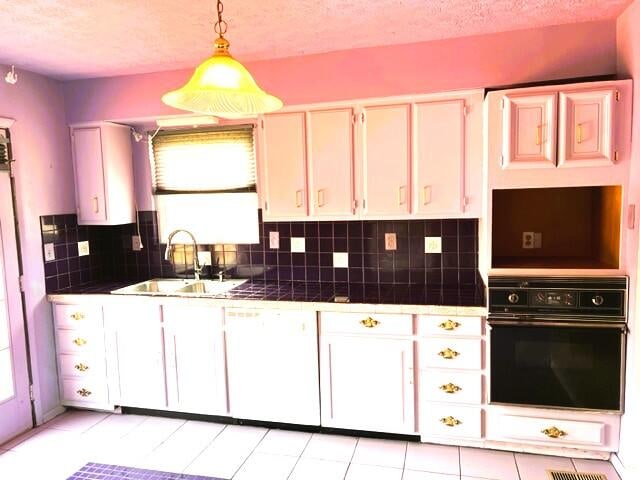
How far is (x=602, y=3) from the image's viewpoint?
7.84ft

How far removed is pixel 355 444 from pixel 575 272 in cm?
161

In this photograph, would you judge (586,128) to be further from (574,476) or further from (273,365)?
(273,365)

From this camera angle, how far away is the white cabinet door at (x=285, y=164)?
3145 millimetres

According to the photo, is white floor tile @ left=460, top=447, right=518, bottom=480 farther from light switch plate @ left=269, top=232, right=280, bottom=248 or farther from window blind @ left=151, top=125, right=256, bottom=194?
Result: window blind @ left=151, top=125, right=256, bottom=194

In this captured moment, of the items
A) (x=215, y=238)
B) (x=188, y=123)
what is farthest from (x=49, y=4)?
(x=215, y=238)

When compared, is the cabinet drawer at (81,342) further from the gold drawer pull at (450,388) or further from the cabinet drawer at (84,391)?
the gold drawer pull at (450,388)

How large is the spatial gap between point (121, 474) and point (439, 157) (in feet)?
8.53

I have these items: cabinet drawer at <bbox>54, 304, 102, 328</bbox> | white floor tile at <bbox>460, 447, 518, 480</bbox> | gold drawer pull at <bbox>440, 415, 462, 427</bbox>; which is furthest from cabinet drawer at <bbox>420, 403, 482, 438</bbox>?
cabinet drawer at <bbox>54, 304, 102, 328</bbox>

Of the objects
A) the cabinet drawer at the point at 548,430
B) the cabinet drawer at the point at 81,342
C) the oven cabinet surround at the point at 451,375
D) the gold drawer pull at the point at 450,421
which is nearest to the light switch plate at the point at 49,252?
the cabinet drawer at the point at 81,342

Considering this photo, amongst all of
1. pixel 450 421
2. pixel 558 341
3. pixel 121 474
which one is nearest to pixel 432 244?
pixel 558 341

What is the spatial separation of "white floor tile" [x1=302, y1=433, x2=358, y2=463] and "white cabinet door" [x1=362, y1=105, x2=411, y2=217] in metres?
1.43

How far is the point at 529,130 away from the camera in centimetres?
249

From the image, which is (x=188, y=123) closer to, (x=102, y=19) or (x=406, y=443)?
(x=102, y=19)

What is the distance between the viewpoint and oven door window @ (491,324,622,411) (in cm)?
251
